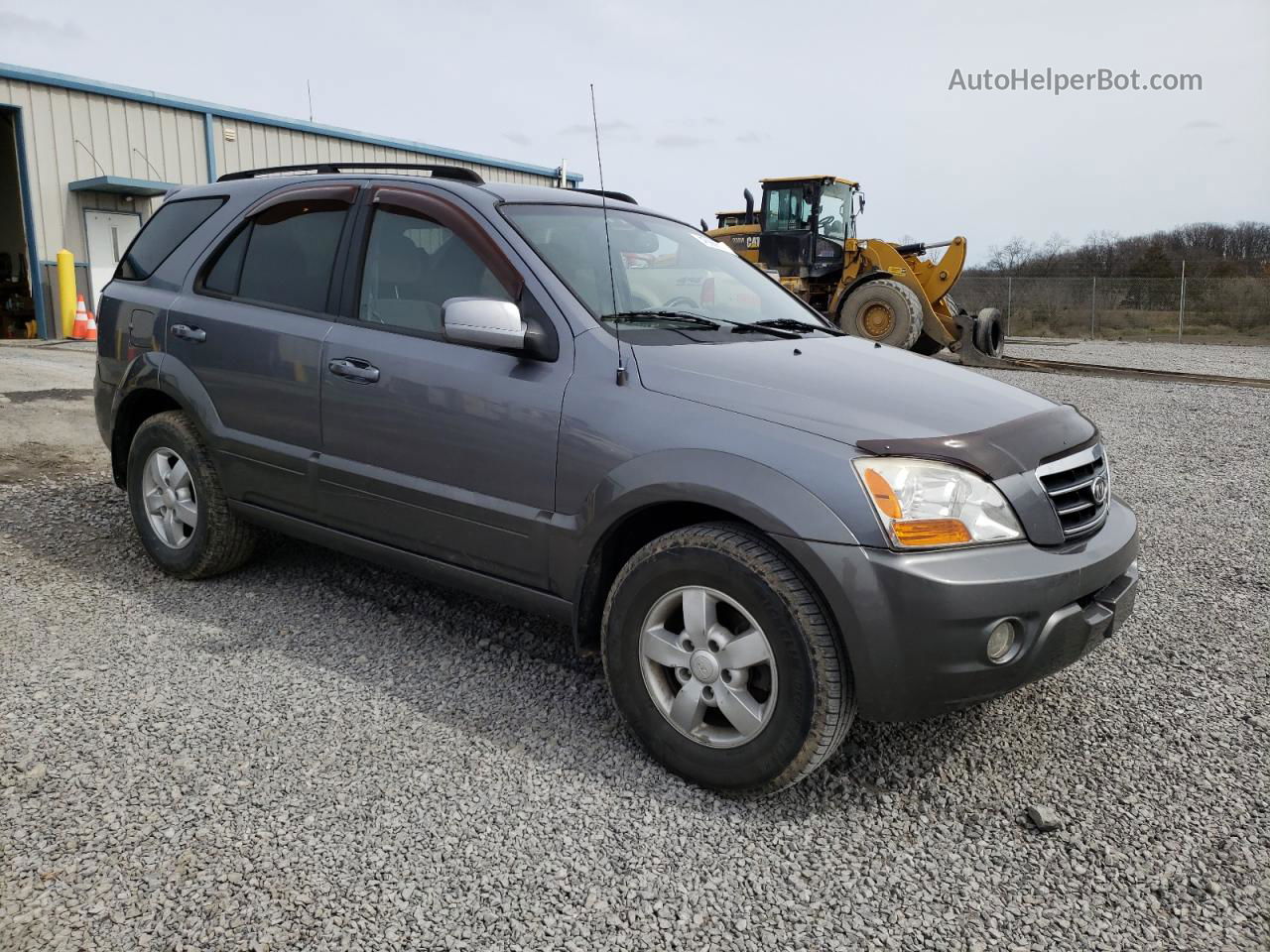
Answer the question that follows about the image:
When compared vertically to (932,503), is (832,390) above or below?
above

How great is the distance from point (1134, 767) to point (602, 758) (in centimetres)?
167

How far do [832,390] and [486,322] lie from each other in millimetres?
1107

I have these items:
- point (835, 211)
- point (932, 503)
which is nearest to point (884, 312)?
point (835, 211)

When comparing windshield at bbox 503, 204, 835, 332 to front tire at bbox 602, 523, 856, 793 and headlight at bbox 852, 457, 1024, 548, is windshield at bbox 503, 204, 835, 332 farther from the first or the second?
headlight at bbox 852, 457, 1024, 548

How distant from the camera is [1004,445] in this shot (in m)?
2.72

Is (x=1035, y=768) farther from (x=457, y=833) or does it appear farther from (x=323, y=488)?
(x=323, y=488)

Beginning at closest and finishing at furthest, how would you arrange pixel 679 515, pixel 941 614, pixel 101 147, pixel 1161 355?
pixel 941 614 < pixel 679 515 < pixel 101 147 < pixel 1161 355

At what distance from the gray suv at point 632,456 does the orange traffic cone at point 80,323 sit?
48.3ft

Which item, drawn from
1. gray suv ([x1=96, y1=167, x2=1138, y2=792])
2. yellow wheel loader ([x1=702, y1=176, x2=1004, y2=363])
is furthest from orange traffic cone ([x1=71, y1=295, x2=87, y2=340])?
gray suv ([x1=96, y1=167, x2=1138, y2=792])

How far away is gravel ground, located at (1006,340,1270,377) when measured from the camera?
16.8 metres

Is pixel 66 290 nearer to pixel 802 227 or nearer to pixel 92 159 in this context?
pixel 92 159

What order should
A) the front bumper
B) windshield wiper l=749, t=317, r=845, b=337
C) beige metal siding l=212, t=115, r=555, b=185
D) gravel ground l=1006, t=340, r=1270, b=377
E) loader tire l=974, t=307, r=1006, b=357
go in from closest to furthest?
the front bumper < windshield wiper l=749, t=317, r=845, b=337 < loader tire l=974, t=307, r=1006, b=357 < gravel ground l=1006, t=340, r=1270, b=377 < beige metal siding l=212, t=115, r=555, b=185

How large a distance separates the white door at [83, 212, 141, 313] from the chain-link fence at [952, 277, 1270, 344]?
21.5 m

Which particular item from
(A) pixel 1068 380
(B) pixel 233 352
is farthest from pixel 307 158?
(B) pixel 233 352
